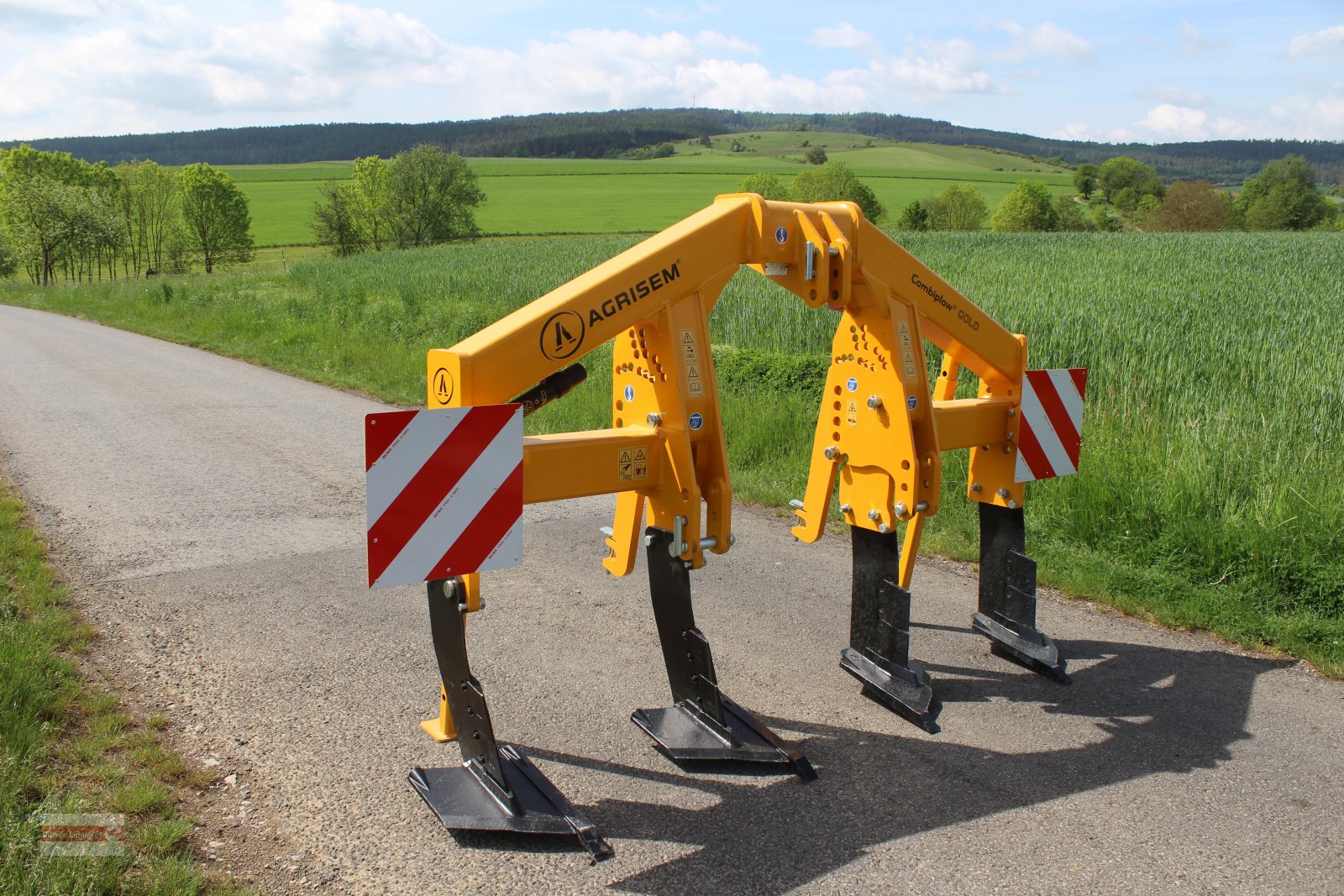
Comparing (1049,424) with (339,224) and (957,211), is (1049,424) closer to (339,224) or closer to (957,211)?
(957,211)

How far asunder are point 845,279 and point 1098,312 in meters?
9.48

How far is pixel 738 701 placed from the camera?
166 inches

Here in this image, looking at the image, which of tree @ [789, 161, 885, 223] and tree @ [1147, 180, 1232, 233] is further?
tree @ [1147, 180, 1232, 233]

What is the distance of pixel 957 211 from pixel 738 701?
65820 mm

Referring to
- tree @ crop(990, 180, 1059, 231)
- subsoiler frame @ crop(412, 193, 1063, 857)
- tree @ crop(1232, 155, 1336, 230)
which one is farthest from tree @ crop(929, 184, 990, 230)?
subsoiler frame @ crop(412, 193, 1063, 857)

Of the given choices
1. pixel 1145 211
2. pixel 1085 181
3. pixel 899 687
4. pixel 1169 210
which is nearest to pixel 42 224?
pixel 899 687

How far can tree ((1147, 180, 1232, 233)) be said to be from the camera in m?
64.6

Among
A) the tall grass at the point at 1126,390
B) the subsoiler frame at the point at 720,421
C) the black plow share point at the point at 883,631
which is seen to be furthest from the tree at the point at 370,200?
the black plow share point at the point at 883,631

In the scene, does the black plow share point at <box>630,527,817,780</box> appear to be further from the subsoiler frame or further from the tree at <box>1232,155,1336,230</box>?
the tree at <box>1232,155,1336,230</box>

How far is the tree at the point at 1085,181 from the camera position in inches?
3661

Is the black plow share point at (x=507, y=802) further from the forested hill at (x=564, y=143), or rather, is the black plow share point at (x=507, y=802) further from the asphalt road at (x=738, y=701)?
the forested hill at (x=564, y=143)

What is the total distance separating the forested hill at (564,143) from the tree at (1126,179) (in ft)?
122

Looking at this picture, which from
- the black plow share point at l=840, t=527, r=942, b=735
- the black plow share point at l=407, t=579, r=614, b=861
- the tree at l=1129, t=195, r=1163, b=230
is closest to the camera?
the black plow share point at l=407, t=579, r=614, b=861

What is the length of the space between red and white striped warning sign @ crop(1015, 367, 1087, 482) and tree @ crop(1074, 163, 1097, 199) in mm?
97124
